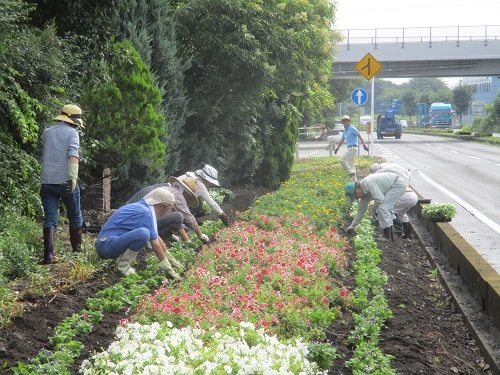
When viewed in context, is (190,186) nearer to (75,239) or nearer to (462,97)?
(75,239)

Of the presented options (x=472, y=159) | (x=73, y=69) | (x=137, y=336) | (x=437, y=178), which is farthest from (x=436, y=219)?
(x=472, y=159)

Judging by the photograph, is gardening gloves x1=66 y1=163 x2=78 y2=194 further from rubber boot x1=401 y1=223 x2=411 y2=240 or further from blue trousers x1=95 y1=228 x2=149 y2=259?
rubber boot x1=401 y1=223 x2=411 y2=240

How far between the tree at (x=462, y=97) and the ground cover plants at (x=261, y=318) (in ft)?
318

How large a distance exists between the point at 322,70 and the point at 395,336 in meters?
21.7

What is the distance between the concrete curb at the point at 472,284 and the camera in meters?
6.89

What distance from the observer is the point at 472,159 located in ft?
109

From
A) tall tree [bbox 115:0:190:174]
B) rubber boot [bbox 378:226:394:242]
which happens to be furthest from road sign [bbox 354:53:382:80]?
rubber boot [bbox 378:226:394:242]

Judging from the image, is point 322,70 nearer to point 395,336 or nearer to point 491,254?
point 491,254

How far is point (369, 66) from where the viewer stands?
24.8 meters

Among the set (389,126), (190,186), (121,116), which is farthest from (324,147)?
(190,186)

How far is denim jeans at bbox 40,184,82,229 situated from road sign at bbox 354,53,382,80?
1760 centimetres

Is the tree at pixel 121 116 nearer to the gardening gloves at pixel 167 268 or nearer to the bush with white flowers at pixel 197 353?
the gardening gloves at pixel 167 268

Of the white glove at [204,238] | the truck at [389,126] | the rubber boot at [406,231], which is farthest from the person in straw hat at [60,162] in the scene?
the truck at [389,126]

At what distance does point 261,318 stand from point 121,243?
2.11m
